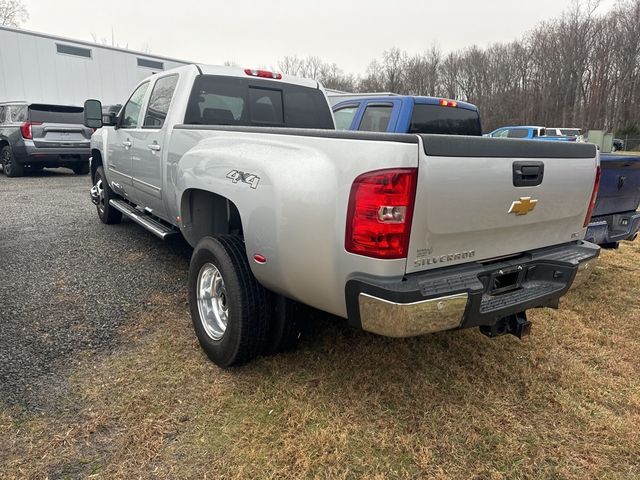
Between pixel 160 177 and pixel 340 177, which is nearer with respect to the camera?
pixel 340 177

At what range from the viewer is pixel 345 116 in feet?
20.7

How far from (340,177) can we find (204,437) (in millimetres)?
1458

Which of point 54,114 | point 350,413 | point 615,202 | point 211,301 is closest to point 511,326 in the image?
point 350,413

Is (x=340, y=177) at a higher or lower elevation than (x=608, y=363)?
higher

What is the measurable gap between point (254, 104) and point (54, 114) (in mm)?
9115

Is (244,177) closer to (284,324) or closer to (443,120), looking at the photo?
(284,324)

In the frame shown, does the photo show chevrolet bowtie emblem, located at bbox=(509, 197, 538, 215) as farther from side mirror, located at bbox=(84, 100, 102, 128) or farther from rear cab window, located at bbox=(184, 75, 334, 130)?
side mirror, located at bbox=(84, 100, 102, 128)

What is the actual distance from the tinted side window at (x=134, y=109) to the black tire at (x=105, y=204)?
1172 millimetres

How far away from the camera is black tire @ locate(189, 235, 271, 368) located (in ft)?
8.50

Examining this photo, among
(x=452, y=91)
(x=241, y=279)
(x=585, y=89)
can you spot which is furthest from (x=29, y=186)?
(x=452, y=91)

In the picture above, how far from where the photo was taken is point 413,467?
6.90 ft

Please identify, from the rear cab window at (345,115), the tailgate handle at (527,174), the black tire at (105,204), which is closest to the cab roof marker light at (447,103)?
the rear cab window at (345,115)

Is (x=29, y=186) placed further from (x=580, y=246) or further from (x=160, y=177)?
(x=580, y=246)

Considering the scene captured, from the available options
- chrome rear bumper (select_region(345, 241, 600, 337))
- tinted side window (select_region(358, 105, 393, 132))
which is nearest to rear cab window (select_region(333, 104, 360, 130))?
tinted side window (select_region(358, 105, 393, 132))
